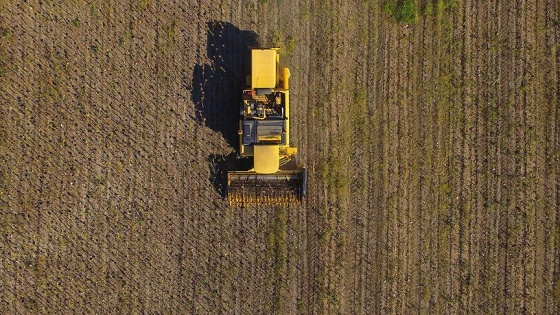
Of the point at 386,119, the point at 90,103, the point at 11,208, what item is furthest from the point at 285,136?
the point at 11,208

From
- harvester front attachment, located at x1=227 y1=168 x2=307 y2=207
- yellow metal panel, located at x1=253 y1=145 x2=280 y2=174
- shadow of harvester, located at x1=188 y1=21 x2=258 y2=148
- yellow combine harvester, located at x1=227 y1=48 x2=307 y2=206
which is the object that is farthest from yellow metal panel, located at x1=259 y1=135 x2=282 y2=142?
shadow of harvester, located at x1=188 y1=21 x2=258 y2=148

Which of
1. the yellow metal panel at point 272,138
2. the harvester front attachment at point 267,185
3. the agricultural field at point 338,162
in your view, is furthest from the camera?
the agricultural field at point 338,162

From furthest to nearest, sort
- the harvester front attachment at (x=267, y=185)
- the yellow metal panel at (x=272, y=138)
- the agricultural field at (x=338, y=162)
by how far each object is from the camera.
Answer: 1. the agricultural field at (x=338, y=162)
2. the harvester front attachment at (x=267, y=185)
3. the yellow metal panel at (x=272, y=138)

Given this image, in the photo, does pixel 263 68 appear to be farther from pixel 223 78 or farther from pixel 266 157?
pixel 266 157

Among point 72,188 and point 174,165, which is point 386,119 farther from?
point 72,188

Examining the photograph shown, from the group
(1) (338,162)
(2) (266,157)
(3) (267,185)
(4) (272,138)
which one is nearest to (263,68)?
(4) (272,138)

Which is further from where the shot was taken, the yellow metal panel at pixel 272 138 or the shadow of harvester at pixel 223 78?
the shadow of harvester at pixel 223 78

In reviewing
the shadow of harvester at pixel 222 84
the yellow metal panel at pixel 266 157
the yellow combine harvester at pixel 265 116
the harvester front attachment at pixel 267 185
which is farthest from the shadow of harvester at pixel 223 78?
the yellow metal panel at pixel 266 157

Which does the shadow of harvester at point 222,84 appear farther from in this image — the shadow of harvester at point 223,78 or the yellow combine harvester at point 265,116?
the yellow combine harvester at point 265,116
